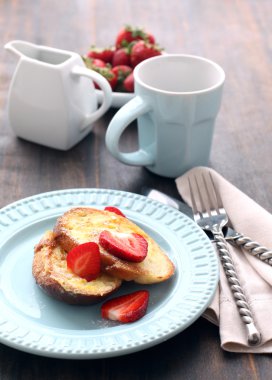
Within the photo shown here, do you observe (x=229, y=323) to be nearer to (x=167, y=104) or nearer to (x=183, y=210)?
(x=183, y=210)

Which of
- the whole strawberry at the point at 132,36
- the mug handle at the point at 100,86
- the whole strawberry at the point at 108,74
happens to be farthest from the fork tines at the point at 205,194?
the whole strawberry at the point at 132,36

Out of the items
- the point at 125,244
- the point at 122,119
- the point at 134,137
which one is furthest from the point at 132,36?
the point at 125,244

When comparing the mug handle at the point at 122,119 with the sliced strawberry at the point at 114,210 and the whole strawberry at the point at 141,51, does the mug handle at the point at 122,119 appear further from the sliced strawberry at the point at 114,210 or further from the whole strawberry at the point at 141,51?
the whole strawberry at the point at 141,51

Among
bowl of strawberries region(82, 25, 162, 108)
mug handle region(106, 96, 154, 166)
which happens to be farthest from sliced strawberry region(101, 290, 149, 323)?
bowl of strawberries region(82, 25, 162, 108)

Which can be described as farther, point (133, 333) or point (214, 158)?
point (214, 158)

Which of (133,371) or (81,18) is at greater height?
(133,371)

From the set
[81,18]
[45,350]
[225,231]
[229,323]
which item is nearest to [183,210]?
[225,231]

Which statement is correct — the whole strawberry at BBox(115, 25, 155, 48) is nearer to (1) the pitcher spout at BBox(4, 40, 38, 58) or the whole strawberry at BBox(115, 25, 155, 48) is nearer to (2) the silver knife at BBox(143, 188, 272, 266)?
(1) the pitcher spout at BBox(4, 40, 38, 58)
